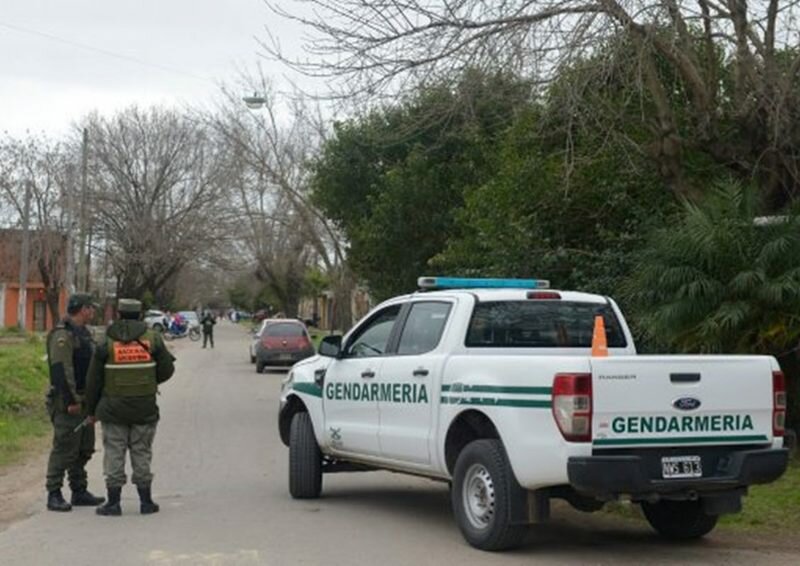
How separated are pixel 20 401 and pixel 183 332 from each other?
52207mm

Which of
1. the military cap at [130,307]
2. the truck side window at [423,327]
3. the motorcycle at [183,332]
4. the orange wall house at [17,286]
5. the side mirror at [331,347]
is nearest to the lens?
the truck side window at [423,327]

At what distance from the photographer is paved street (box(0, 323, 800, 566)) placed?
8.57m

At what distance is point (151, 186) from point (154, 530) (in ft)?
169

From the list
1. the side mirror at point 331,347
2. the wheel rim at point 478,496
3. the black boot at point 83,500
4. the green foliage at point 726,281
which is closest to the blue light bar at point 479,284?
A: the side mirror at point 331,347

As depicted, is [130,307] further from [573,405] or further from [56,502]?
[573,405]

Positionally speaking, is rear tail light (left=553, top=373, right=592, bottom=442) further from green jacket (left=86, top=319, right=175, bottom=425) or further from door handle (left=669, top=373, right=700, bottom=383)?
green jacket (left=86, top=319, right=175, bottom=425)

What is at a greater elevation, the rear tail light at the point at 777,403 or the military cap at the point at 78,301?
the military cap at the point at 78,301

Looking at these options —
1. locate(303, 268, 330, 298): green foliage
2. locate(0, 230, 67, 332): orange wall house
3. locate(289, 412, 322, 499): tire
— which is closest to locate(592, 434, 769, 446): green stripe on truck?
locate(289, 412, 322, 499): tire

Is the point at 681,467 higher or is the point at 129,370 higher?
the point at 129,370

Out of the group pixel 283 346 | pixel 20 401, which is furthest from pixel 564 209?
pixel 283 346

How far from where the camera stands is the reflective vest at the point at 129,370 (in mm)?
10320

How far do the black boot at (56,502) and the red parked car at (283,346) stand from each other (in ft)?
76.3

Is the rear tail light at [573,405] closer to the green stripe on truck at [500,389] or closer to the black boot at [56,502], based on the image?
the green stripe on truck at [500,389]

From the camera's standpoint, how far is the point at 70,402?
35.0 feet
